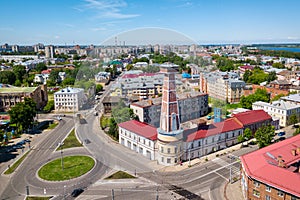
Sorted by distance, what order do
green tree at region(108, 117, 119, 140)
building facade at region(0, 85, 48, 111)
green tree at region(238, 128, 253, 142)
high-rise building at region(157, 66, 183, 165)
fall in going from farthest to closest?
1. building facade at region(0, 85, 48, 111)
2. green tree at region(108, 117, 119, 140)
3. green tree at region(238, 128, 253, 142)
4. high-rise building at region(157, 66, 183, 165)

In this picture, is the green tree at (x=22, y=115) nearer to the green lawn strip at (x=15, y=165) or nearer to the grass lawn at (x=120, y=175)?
the green lawn strip at (x=15, y=165)

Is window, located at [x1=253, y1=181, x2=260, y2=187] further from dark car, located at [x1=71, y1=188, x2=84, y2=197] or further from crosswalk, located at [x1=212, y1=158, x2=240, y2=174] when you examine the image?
dark car, located at [x1=71, y1=188, x2=84, y2=197]

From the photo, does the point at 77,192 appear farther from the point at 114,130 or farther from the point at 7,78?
the point at 7,78

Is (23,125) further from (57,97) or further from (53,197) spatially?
(53,197)

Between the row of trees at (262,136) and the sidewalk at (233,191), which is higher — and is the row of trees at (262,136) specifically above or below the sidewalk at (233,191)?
above

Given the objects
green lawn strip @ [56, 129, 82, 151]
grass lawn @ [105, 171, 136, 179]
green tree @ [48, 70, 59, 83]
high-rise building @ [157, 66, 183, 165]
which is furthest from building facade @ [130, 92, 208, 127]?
green tree @ [48, 70, 59, 83]

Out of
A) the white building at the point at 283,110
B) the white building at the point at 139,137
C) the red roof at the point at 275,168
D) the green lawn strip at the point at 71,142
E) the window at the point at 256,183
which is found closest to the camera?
the red roof at the point at 275,168

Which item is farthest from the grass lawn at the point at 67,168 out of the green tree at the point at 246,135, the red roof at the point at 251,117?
the red roof at the point at 251,117
